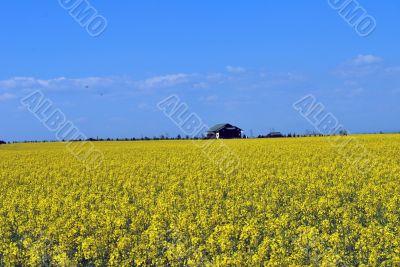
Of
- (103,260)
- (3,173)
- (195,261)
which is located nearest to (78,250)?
(103,260)

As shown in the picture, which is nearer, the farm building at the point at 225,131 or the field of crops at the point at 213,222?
the field of crops at the point at 213,222

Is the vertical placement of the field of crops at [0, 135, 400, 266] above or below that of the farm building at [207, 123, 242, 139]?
below

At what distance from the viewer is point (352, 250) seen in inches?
365

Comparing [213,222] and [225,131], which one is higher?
[225,131]

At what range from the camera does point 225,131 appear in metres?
93.2

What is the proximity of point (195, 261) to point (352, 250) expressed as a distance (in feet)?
10.9

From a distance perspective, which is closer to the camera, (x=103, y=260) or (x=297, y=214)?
(x=103, y=260)

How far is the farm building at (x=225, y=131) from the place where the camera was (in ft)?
304

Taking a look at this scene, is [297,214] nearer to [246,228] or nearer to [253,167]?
[246,228]

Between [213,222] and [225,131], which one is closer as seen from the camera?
[213,222]

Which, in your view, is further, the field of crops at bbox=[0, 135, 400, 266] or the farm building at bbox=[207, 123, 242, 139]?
the farm building at bbox=[207, 123, 242, 139]

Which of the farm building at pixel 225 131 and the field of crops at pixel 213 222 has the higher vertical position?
the farm building at pixel 225 131

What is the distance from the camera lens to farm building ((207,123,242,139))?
9262cm

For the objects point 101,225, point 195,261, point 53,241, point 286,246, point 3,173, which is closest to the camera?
point 195,261
